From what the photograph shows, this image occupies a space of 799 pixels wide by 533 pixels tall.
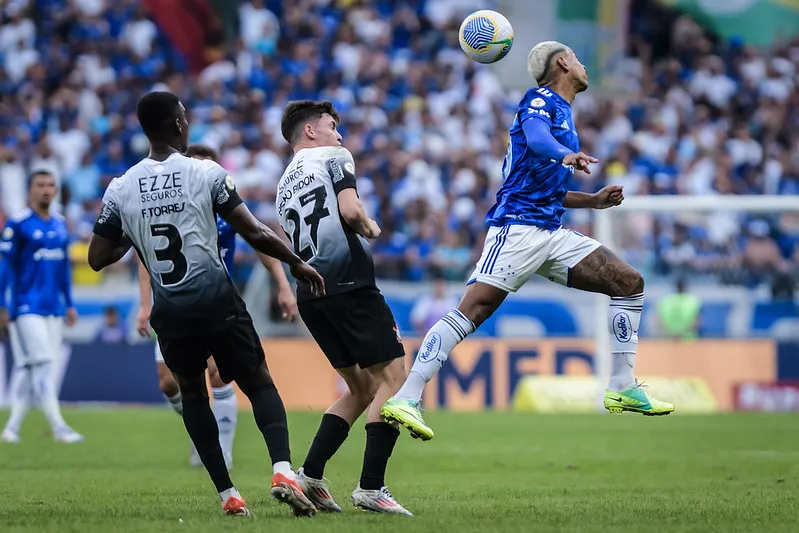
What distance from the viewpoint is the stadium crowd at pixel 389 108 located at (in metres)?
24.7

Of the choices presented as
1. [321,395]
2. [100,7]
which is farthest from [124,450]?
[100,7]

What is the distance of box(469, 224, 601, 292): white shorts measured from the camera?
820cm

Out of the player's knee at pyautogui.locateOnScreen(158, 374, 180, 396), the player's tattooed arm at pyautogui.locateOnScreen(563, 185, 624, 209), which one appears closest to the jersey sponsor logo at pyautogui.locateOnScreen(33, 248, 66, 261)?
the player's knee at pyautogui.locateOnScreen(158, 374, 180, 396)

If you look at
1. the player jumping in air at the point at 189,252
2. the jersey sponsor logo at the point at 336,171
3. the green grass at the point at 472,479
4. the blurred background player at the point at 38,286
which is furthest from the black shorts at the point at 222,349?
the blurred background player at the point at 38,286

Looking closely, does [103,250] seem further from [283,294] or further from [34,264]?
[34,264]

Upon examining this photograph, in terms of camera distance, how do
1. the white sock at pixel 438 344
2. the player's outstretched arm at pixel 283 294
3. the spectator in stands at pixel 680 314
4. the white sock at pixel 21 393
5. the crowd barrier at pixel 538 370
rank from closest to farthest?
the white sock at pixel 438 344
the player's outstretched arm at pixel 283 294
the white sock at pixel 21 393
the crowd barrier at pixel 538 370
the spectator in stands at pixel 680 314

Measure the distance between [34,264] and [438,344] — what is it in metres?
7.84

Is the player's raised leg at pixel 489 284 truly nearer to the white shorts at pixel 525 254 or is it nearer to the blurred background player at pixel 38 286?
the white shorts at pixel 525 254

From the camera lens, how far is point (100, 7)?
2911 centimetres

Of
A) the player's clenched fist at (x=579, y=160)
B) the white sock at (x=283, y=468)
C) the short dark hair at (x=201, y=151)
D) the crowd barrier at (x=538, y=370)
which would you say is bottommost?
the crowd barrier at (x=538, y=370)

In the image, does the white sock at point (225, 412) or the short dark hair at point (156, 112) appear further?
the white sock at point (225, 412)

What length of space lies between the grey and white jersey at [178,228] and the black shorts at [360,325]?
713 millimetres

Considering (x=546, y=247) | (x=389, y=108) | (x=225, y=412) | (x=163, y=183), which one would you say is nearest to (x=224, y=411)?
(x=225, y=412)

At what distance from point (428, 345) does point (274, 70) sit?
817 inches
